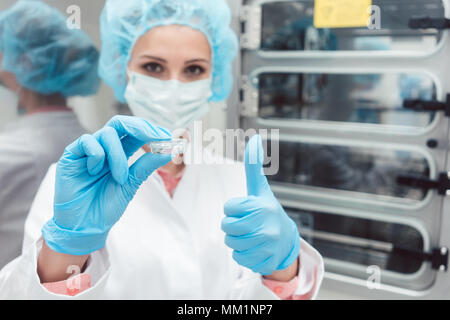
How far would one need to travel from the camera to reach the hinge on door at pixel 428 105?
119 cm

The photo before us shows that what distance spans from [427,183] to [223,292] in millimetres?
808

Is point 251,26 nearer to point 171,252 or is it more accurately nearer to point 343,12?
point 343,12

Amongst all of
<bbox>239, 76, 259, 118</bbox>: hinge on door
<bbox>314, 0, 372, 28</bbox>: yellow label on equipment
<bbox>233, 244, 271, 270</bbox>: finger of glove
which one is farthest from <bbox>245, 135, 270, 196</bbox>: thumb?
<bbox>239, 76, 259, 118</bbox>: hinge on door

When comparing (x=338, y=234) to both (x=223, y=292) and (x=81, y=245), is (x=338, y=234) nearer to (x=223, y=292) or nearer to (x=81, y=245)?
(x=223, y=292)

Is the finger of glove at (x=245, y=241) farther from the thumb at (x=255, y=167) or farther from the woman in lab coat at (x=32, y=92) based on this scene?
the woman in lab coat at (x=32, y=92)

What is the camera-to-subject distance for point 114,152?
686 millimetres

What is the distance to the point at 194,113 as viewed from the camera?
40.3 inches

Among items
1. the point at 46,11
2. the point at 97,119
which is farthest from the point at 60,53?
the point at 97,119

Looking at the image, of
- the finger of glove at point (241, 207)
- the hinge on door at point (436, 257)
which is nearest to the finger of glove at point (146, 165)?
→ the finger of glove at point (241, 207)

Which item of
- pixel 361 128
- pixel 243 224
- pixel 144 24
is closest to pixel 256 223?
pixel 243 224

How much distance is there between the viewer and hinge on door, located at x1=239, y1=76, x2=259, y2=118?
4.98ft

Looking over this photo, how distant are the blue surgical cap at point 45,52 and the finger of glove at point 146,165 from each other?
59cm

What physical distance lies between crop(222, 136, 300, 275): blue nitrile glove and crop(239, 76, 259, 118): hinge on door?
30.8 inches

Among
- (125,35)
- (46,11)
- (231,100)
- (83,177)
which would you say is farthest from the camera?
(231,100)
